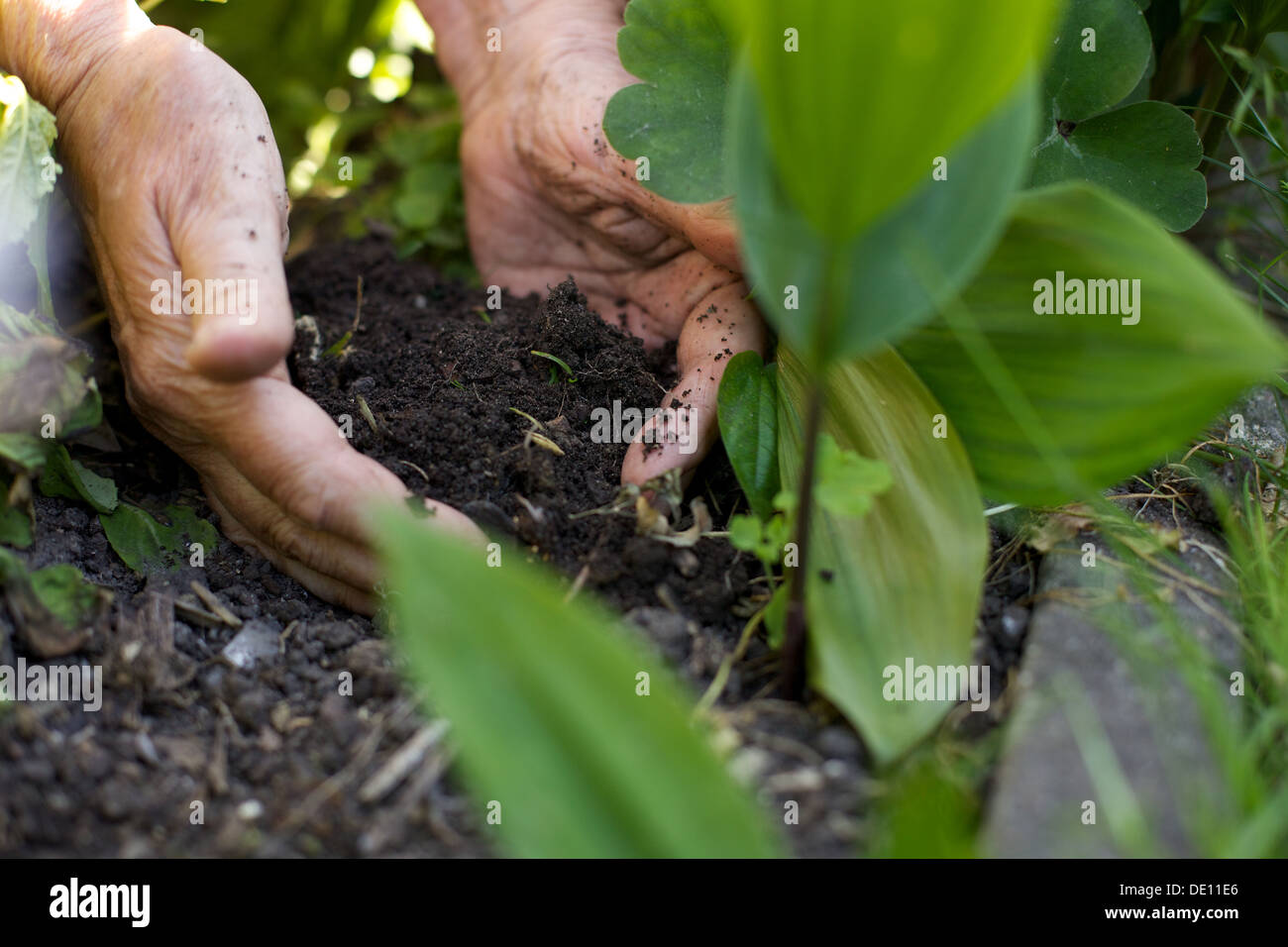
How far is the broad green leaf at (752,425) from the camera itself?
1.26 meters

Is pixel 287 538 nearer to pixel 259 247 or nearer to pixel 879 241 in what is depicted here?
pixel 259 247

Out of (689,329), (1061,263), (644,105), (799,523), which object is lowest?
(799,523)

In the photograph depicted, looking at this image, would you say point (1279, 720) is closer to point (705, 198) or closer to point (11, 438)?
point (705, 198)

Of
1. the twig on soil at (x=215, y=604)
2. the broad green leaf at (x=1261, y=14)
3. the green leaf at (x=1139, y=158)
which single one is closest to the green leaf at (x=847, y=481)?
the green leaf at (x=1139, y=158)

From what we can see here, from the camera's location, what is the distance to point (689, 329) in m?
1.52

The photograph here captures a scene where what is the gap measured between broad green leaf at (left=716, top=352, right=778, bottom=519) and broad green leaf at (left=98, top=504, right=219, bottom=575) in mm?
750

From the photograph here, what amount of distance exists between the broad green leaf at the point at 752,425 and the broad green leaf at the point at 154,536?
29.5 inches

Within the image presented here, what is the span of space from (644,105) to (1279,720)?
1.03 m

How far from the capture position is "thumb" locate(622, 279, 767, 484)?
132 centimetres

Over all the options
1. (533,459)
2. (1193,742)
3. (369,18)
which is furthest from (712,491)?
(369,18)

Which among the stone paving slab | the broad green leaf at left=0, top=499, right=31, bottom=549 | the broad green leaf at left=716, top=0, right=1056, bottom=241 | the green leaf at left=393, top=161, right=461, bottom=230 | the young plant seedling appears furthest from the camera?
the green leaf at left=393, top=161, right=461, bottom=230

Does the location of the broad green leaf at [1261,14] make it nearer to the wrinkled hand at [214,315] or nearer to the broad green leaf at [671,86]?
the broad green leaf at [671,86]

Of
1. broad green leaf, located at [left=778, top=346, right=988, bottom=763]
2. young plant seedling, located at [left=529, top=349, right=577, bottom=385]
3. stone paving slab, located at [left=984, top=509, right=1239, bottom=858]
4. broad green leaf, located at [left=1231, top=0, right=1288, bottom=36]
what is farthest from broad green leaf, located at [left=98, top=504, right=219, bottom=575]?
broad green leaf, located at [left=1231, top=0, right=1288, bottom=36]

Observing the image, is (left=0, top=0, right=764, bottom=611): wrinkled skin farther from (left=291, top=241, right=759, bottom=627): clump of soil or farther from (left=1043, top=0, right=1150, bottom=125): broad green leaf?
(left=1043, top=0, right=1150, bottom=125): broad green leaf
